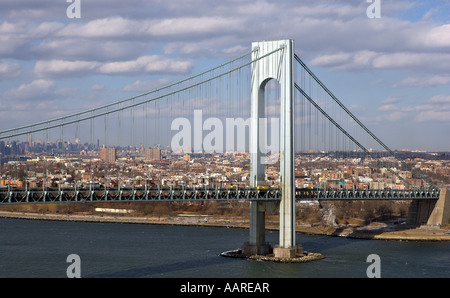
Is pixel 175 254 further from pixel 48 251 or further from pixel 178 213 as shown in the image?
pixel 178 213
